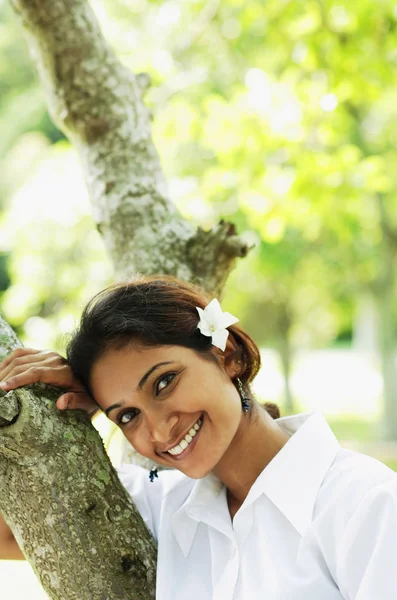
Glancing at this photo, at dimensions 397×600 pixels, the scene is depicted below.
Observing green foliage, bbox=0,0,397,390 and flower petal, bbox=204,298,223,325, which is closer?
flower petal, bbox=204,298,223,325

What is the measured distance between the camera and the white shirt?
1668 mm

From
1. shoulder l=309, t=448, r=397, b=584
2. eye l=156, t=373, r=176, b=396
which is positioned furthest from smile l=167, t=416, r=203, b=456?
shoulder l=309, t=448, r=397, b=584

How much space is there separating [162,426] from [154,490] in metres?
0.45

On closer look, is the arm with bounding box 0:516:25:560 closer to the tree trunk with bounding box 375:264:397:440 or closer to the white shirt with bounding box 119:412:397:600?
the white shirt with bounding box 119:412:397:600

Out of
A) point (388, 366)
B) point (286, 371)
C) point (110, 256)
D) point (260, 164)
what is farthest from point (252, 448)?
point (286, 371)

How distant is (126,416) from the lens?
2080 millimetres

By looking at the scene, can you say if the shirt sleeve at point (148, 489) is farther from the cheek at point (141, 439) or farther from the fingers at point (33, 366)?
the fingers at point (33, 366)

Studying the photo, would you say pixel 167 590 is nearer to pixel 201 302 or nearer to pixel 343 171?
pixel 201 302

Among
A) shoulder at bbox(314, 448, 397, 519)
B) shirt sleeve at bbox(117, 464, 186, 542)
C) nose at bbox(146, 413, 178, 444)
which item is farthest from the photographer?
shirt sleeve at bbox(117, 464, 186, 542)

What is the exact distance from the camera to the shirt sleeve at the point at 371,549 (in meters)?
1.60

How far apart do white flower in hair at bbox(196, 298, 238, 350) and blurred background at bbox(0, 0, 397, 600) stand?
48 centimetres

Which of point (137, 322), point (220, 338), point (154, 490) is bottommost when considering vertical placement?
point (154, 490)

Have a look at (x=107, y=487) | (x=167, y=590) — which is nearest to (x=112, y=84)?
(x=107, y=487)

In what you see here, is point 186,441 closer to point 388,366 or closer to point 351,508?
point 351,508
